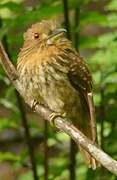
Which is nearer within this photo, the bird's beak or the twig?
the bird's beak

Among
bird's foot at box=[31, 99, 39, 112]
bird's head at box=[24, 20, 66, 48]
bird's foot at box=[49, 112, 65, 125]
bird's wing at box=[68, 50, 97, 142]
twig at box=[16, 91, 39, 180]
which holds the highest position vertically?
bird's head at box=[24, 20, 66, 48]

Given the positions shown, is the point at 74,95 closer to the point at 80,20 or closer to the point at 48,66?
the point at 48,66

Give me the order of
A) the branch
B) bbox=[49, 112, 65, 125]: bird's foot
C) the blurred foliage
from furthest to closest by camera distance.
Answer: the blurred foliage → bbox=[49, 112, 65, 125]: bird's foot → the branch

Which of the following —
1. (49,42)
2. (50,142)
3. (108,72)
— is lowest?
(50,142)

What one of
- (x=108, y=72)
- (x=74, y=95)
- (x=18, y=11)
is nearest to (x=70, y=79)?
(x=74, y=95)

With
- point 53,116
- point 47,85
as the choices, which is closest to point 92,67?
point 47,85

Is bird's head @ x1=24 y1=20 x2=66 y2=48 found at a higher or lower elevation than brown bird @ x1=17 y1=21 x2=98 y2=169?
higher

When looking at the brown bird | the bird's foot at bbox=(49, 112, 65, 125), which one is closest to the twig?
the brown bird

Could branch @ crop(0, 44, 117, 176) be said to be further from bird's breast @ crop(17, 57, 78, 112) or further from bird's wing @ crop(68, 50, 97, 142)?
bird's wing @ crop(68, 50, 97, 142)

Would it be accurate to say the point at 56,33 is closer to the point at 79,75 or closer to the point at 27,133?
the point at 79,75
